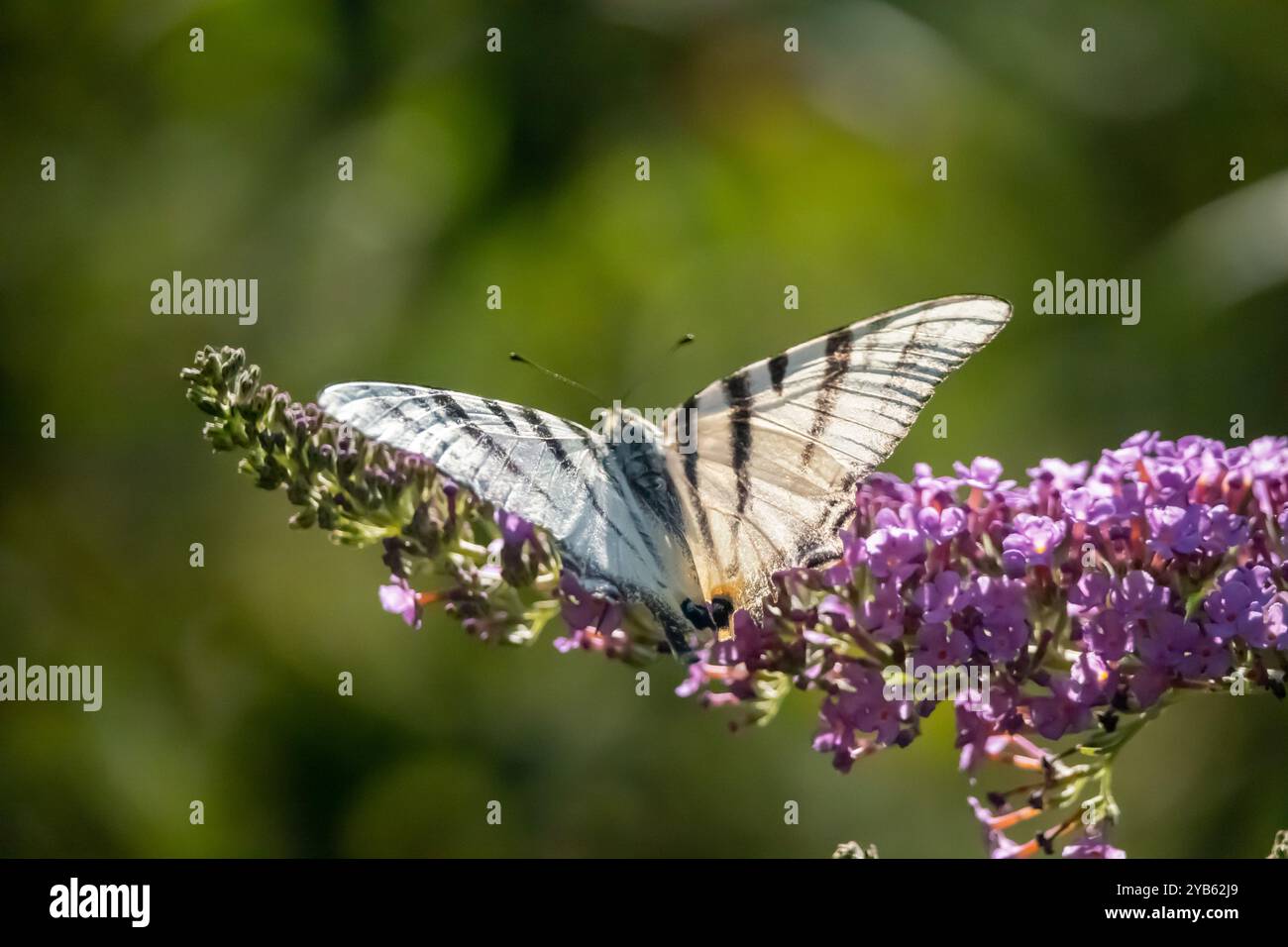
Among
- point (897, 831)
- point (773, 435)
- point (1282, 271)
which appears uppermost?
point (1282, 271)

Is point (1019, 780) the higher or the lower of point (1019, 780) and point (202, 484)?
the lower

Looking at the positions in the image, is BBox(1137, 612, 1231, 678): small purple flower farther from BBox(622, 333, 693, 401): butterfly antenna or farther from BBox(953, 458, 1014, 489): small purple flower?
BBox(622, 333, 693, 401): butterfly antenna

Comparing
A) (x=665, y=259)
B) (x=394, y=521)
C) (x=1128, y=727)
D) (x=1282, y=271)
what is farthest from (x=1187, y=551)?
(x=665, y=259)

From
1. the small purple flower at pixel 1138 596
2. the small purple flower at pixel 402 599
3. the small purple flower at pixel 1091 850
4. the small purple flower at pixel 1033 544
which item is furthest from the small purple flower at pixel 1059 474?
the small purple flower at pixel 402 599

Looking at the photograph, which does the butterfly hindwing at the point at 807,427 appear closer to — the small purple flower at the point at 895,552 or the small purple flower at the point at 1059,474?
the small purple flower at the point at 895,552

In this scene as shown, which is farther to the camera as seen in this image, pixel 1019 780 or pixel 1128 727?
pixel 1019 780

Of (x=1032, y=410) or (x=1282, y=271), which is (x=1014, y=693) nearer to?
(x=1282, y=271)

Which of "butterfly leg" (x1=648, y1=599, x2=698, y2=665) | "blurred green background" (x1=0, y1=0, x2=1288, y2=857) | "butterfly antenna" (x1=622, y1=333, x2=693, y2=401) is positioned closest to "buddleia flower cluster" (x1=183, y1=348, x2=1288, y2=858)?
"butterfly leg" (x1=648, y1=599, x2=698, y2=665)

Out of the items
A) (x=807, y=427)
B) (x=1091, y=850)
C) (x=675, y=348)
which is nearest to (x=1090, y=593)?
(x=1091, y=850)
